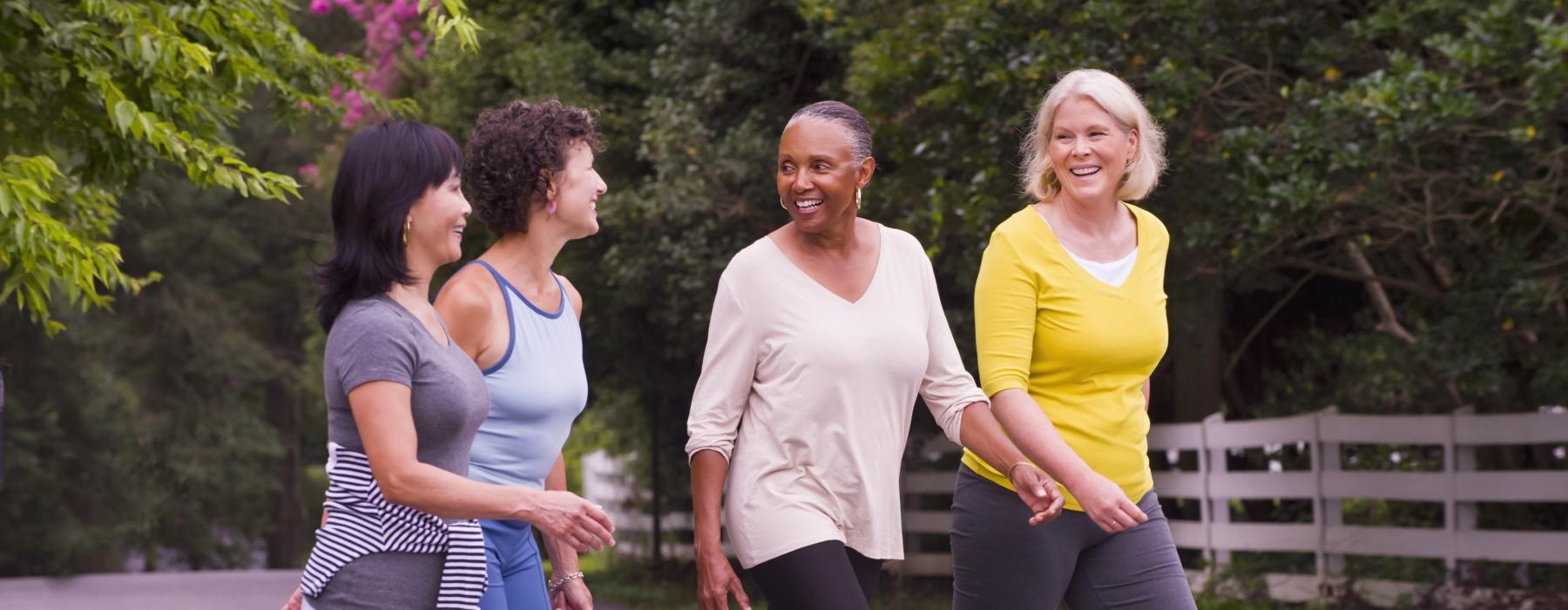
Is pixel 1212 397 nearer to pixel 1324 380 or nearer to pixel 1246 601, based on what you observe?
pixel 1324 380

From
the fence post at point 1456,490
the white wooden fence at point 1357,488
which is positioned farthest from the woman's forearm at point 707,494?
the fence post at point 1456,490

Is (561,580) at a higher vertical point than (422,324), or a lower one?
lower

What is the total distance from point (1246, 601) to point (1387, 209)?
3.96 metres

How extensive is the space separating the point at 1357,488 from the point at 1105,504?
9221 mm

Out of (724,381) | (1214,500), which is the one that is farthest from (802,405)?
(1214,500)

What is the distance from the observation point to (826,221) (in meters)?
4.59

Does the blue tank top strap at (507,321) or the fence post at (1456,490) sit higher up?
the blue tank top strap at (507,321)

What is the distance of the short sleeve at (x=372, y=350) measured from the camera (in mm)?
3404

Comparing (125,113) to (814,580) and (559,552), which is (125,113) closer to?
(559,552)

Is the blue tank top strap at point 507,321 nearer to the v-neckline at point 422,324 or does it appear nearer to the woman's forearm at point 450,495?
the v-neckline at point 422,324

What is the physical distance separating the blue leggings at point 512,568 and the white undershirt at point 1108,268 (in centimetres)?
145

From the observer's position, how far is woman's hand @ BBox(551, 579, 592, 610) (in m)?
4.57

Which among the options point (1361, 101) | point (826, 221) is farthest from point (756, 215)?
point (826, 221)

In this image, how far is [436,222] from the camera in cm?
366
